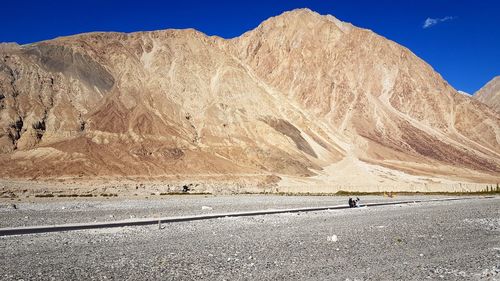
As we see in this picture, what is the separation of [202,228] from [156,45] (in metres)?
110

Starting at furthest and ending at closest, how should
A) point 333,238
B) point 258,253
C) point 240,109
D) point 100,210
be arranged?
point 240,109, point 100,210, point 333,238, point 258,253

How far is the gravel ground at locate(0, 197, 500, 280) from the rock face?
65.3 m

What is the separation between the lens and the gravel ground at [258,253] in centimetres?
1209

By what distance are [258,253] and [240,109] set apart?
9853 cm

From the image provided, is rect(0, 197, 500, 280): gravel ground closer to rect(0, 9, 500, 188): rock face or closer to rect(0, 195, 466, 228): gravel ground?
rect(0, 195, 466, 228): gravel ground

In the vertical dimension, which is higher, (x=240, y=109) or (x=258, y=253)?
(x=240, y=109)

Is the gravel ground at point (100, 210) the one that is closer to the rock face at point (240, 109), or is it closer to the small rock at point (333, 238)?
the small rock at point (333, 238)

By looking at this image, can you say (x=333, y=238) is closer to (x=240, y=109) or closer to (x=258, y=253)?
(x=258, y=253)

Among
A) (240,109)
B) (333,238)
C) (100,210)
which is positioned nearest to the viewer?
(333,238)

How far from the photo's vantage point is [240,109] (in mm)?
113250

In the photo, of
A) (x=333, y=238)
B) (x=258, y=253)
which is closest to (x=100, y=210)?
(x=333, y=238)

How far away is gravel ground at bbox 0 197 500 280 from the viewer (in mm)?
12086

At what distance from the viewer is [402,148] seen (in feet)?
413

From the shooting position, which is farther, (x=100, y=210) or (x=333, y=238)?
(x=100, y=210)
